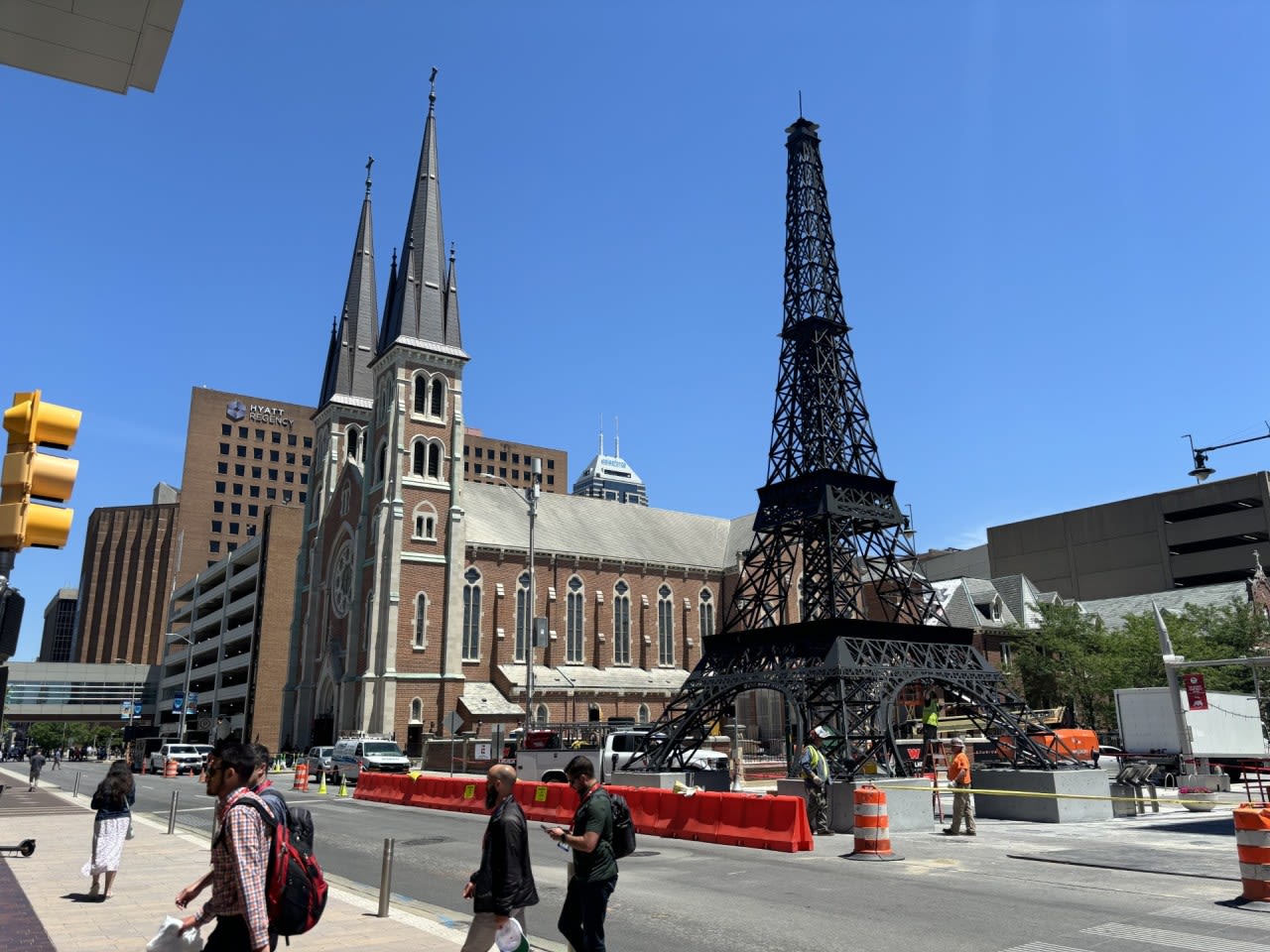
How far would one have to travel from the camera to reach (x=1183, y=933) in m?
9.71

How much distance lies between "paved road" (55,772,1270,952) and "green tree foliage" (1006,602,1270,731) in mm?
38983

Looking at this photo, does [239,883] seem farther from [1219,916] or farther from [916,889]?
[1219,916]

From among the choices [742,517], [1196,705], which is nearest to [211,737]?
[742,517]

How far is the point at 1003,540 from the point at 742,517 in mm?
35017

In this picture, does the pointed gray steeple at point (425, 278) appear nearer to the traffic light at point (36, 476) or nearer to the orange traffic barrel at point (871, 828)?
the orange traffic barrel at point (871, 828)

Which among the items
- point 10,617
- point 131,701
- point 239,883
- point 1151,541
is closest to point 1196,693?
point 239,883

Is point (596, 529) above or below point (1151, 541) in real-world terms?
below

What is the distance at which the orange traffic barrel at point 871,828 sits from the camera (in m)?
16.0

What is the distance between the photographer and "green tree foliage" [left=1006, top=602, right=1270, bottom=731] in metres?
54.9

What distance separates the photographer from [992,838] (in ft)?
61.4

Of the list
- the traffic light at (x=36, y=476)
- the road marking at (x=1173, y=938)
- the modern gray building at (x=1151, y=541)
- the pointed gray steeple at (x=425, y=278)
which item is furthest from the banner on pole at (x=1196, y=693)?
the modern gray building at (x=1151, y=541)

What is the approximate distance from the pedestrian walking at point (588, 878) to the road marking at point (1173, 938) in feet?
19.2

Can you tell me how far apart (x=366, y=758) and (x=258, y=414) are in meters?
98.4

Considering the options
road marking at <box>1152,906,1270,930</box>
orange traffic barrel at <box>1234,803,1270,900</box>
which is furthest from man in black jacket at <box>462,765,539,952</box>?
orange traffic barrel at <box>1234,803,1270,900</box>
